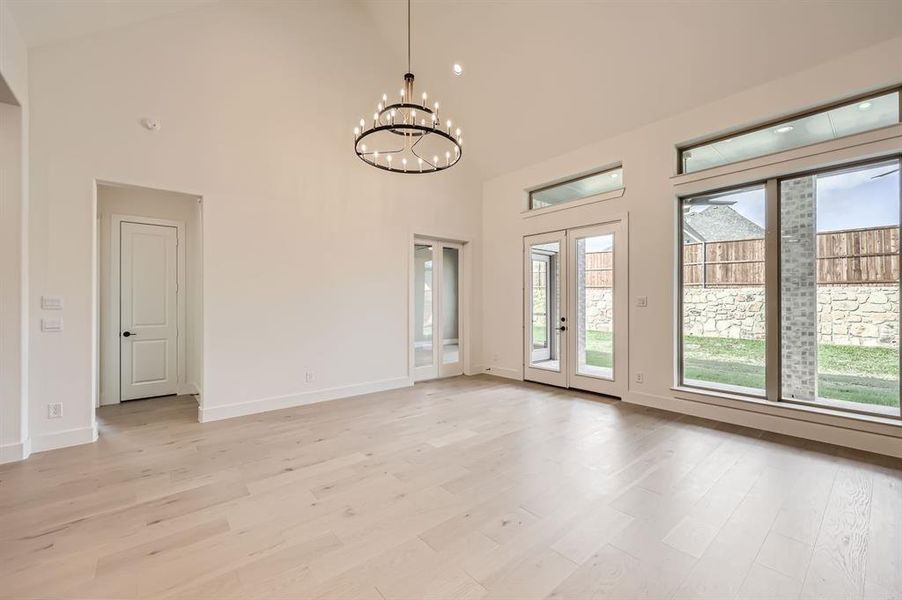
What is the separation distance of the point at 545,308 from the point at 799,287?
3.01 meters

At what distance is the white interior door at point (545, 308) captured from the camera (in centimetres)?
579

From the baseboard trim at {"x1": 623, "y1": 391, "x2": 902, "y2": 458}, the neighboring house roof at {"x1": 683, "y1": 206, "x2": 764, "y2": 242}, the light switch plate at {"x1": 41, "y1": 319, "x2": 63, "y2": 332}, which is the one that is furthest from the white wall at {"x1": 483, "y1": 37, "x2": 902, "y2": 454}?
the light switch plate at {"x1": 41, "y1": 319, "x2": 63, "y2": 332}

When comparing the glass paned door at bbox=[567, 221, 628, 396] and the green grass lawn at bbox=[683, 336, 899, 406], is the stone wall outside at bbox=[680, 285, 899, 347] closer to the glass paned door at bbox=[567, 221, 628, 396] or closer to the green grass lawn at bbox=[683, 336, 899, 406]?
the green grass lawn at bbox=[683, 336, 899, 406]

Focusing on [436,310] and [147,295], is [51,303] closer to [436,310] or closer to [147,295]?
[147,295]

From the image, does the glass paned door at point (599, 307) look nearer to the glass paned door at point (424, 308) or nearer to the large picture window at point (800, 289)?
the large picture window at point (800, 289)

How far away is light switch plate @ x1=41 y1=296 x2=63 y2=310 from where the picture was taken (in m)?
3.44

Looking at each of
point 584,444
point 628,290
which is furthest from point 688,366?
point 584,444

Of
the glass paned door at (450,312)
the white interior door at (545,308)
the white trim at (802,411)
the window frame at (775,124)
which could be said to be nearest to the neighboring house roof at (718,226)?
the window frame at (775,124)

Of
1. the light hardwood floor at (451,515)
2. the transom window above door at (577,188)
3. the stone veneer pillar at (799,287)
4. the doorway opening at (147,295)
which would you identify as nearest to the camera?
the light hardwood floor at (451,515)

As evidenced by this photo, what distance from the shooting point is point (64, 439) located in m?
3.50

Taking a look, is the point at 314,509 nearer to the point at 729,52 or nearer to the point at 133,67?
the point at 133,67

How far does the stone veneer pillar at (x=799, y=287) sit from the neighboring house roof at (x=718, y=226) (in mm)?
287

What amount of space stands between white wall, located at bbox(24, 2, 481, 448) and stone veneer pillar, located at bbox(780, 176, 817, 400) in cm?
448

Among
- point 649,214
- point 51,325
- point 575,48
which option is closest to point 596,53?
point 575,48
